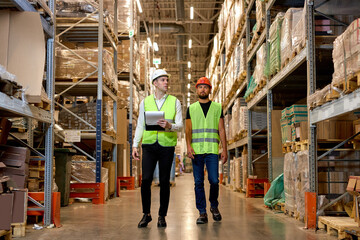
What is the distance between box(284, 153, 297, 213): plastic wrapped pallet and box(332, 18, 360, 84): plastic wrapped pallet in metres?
2.00

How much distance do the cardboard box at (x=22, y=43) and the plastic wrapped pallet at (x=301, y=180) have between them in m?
3.55

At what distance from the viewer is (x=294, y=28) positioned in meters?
6.30

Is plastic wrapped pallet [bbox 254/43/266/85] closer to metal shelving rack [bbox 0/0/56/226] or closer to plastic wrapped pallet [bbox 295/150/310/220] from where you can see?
plastic wrapped pallet [bbox 295/150/310/220]

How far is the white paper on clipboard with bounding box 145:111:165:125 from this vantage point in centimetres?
502

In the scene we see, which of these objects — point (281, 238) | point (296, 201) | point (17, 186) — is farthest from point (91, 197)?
point (281, 238)

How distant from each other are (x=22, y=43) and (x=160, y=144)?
6.69 ft

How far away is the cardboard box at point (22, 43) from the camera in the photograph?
494 centimetres

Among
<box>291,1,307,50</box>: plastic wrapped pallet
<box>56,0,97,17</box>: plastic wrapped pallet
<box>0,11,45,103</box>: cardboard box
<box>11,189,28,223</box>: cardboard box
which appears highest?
<box>56,0,97,17</box>: plastic wrapped pallet

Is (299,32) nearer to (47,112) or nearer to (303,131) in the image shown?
(303,131)

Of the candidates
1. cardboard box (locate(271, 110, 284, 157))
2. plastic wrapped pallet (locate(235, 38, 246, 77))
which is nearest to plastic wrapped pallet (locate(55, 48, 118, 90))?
cardboard box (locate(271, 110, 284, 157))

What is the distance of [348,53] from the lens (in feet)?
14.1

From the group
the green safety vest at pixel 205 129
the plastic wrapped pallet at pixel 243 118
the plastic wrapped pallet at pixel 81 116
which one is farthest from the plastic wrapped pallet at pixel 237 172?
the green safety vest at pixel 205 129

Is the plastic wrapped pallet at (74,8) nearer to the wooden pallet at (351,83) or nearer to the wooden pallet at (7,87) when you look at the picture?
the wooden pallet at (7,87)

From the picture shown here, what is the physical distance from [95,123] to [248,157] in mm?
3720
